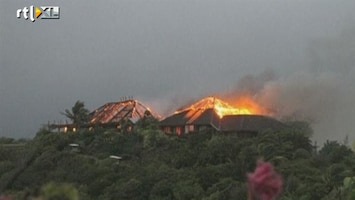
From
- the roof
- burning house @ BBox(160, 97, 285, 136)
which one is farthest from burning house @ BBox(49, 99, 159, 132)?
the roof

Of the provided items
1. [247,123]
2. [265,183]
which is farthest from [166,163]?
[265,183]

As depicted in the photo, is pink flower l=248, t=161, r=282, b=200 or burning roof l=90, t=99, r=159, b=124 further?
burning roof l=90, t=99, r=159, b=124

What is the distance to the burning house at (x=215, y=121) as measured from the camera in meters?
27.7

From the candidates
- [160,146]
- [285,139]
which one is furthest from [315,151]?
[160,146]

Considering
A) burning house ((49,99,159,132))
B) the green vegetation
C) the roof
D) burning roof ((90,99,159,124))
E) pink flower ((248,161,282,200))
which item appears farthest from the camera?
burning roof ((90,99,159,124))

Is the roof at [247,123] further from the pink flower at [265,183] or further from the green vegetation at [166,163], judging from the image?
the pink flower at [265,183]

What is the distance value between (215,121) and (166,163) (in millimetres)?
8521

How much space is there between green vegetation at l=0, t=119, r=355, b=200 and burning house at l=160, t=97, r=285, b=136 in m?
2.33

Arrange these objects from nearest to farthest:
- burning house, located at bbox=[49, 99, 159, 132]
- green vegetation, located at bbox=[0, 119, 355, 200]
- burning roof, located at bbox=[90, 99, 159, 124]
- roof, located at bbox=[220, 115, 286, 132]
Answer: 1. green vegetation, located at bbox=[0, 119, 355, 200]
2. roof, located at bbox=[220, 115, 286, 132]
3. burning house, located at bbox=[49, 99, 159, 132]
4. burning roof, located at bbox=[90, 99, 159, 124]

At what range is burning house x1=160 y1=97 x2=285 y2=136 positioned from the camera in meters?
27.7

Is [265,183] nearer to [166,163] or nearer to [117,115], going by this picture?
[166,163]

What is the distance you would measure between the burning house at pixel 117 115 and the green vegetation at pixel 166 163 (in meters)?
1.95

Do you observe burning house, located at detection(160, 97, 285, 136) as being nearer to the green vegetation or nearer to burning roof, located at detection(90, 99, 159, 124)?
burning roof, located at detection(90, 99, 159, 124)

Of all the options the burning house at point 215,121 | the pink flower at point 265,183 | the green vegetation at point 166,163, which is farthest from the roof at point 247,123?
the pink flower at point 265,183
